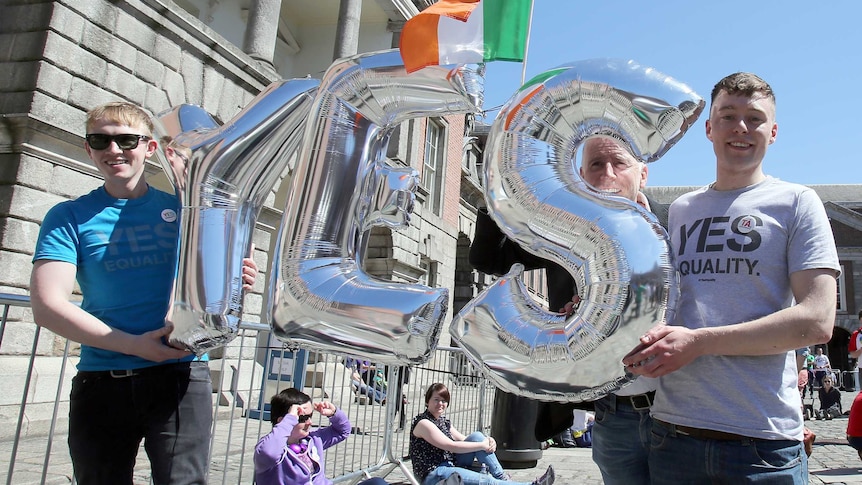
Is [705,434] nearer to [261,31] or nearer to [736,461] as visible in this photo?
[736,461]

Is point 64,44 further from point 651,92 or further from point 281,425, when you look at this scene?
point 651,92

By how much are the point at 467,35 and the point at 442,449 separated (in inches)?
150

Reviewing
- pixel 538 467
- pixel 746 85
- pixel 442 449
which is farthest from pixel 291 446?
pixel 538 467

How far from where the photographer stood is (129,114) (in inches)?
73.0

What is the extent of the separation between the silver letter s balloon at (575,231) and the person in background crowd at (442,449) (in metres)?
3.37

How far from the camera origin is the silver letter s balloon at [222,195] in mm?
1507

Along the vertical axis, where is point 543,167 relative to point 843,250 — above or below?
below

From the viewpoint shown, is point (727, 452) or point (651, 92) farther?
point (727, 452)

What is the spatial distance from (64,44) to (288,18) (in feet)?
29.9

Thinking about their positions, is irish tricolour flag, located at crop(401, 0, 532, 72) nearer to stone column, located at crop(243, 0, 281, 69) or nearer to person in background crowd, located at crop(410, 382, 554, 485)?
person in background crowd, located at crop(410, 382, 554, 485)

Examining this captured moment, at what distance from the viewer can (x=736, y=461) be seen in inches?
56.9

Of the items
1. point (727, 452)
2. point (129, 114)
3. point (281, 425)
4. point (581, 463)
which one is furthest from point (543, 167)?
point (581, 463)

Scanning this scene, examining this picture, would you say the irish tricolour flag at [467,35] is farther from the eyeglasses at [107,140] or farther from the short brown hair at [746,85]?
the eyeglasses at [107,140]

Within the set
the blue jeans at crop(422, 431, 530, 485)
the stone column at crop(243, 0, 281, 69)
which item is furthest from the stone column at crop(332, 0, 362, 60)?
the blue jeans at crop(422, 431, 530, 485)
